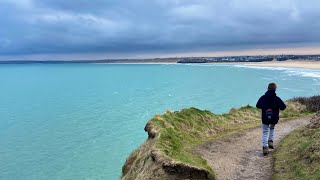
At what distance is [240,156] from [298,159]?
7.71 feet

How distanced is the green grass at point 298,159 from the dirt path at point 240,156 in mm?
355

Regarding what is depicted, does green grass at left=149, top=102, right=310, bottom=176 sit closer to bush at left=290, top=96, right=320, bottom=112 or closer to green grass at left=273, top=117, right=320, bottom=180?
green grass at left=273, top=117, right=320, bottom=180

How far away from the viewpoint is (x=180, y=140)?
52.5ft

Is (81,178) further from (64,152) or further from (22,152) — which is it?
(22,152)

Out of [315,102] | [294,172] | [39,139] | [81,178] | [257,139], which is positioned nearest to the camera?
[294,172]

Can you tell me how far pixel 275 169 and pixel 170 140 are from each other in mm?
4151

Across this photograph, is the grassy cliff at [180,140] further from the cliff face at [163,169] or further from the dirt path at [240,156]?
the dirt path at [240,156]

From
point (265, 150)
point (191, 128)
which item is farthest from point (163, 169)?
point (191, 128)

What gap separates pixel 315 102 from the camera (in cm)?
3175

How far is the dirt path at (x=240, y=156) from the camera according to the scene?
1254cm

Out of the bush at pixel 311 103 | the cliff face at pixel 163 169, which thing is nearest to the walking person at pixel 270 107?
the cliff face at pixel 163 169

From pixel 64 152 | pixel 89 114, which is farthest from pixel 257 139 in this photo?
pixel 89 114

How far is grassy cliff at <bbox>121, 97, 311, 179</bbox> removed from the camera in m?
11.8

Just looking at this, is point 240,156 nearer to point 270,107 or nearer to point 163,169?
point 270,107
